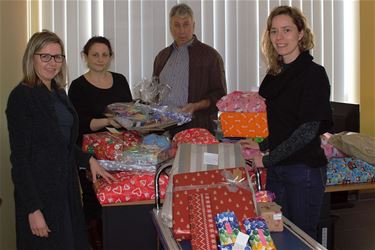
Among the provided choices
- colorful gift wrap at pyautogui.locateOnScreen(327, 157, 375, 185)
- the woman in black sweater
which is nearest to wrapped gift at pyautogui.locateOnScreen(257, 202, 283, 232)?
colorful gift wrap at pyautogui.locateOnScreen(327, 157, 375, 185)

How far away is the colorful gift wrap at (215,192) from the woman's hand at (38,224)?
59 cm

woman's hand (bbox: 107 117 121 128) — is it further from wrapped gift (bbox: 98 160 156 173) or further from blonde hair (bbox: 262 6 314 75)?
blonde hair (bbox: 262 6 314 75)

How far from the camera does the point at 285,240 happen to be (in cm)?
161

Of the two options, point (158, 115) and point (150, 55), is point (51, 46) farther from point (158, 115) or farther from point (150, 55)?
point (150, 55)

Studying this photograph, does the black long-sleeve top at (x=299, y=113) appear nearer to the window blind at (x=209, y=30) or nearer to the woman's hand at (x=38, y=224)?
the woman's hand at (x=38, y=224)

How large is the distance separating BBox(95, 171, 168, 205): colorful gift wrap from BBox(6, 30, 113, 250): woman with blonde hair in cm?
14

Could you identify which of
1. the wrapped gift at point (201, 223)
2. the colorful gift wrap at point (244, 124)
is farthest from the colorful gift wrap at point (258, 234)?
the colorful gift wrap at point (244, 124)

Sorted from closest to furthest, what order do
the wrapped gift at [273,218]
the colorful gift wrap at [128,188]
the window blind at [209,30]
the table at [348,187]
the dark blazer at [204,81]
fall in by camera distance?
the wrapped gift at [273,218]
the colorful gift wrap at [128,188]
the table at [348,187]
the dark blazer at [204,81]
the window blind at [209,30]

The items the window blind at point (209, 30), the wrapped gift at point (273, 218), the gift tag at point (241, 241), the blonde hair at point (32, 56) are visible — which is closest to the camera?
the gift tag at point (241, 241)

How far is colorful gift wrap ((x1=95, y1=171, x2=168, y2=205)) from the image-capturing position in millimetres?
2141

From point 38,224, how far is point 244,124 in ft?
3.80

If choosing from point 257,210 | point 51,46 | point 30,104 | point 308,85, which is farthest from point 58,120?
point 308,85

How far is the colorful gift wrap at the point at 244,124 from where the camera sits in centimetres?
245

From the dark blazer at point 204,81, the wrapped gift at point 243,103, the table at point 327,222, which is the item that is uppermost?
the dark blazer at point 204,81
